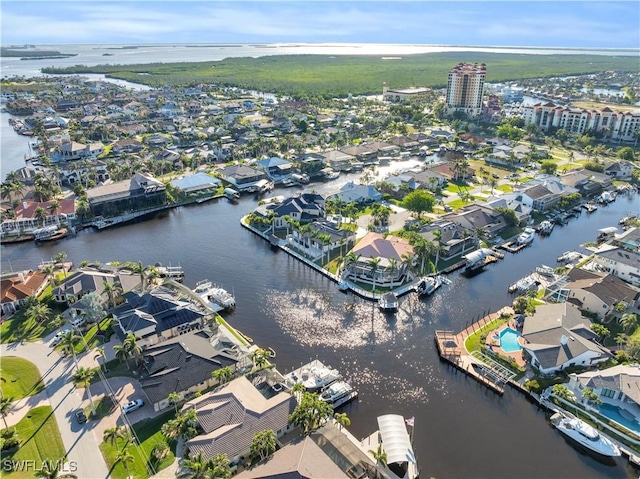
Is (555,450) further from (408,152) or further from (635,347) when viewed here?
(408,152)

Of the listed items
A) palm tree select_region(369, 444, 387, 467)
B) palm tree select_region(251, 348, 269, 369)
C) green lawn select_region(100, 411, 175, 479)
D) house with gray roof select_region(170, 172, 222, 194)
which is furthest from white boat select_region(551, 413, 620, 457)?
house with gray roof select_region(170, 172, 222, 194)

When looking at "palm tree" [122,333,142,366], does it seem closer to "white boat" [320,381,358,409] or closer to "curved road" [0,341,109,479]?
"curved road" [0,341,109,479]

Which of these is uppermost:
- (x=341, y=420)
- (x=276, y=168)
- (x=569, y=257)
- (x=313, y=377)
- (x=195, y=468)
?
(x=276, y=168)

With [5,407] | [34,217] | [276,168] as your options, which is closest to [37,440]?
[5,407]

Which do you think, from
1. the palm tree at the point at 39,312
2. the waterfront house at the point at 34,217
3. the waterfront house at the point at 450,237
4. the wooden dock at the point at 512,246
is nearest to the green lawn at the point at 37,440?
the palm tree at the point at 39,312

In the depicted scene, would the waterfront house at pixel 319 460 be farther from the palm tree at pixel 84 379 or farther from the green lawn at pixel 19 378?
the green lawn at pixel 19 378

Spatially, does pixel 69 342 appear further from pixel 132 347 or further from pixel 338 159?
pixel 338 159
